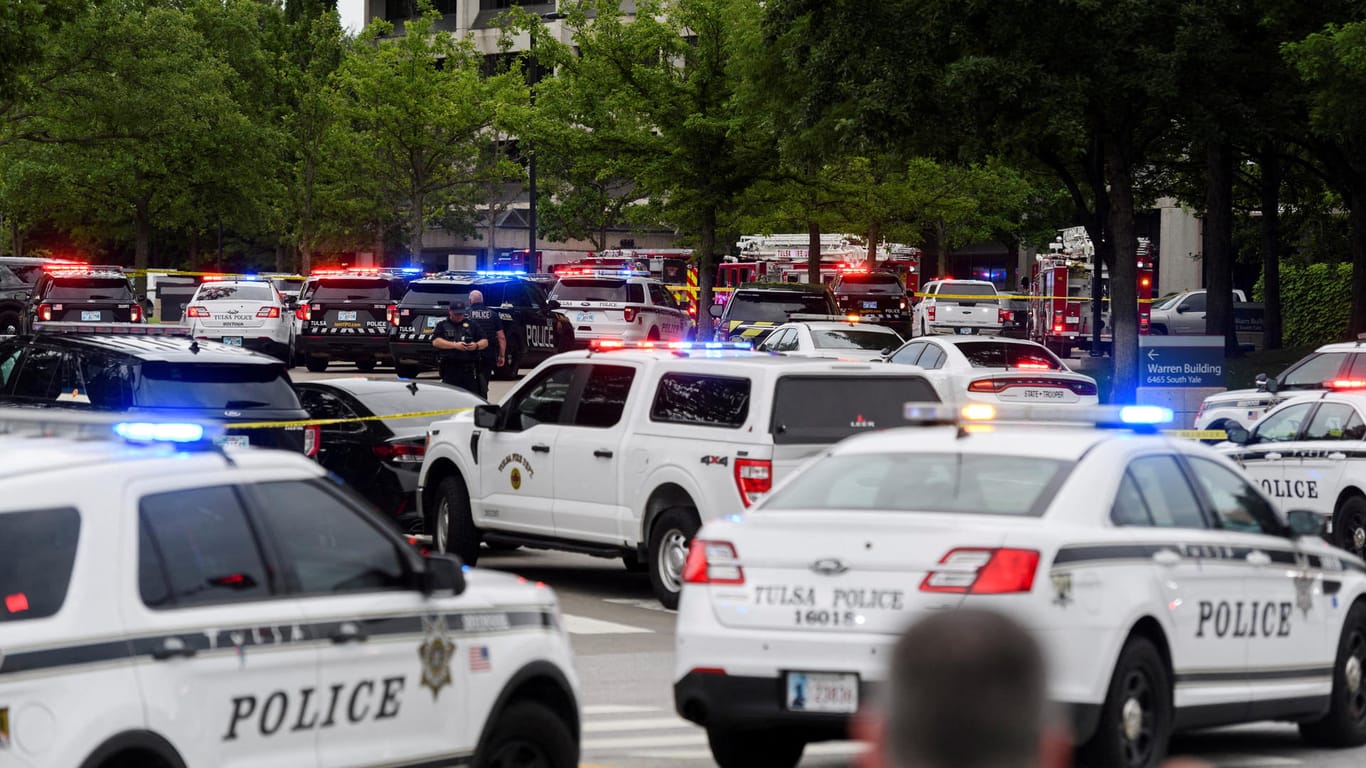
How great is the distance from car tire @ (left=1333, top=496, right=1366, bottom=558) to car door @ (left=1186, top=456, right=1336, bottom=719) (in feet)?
25.7

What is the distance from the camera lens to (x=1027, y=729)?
277 centimetres

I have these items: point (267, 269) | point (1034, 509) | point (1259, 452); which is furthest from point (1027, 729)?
point (267, 269)

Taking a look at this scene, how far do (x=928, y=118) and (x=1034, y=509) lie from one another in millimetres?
24742

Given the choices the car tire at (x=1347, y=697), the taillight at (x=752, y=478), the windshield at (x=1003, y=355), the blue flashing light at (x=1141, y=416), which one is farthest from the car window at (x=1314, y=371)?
the blue flashing light at (x=1141, y=416)

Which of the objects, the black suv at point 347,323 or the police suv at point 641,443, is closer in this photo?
the police suv at point 641,443

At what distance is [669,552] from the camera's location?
14.5 metres

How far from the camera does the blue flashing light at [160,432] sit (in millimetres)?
6488

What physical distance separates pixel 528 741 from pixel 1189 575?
10.0ft

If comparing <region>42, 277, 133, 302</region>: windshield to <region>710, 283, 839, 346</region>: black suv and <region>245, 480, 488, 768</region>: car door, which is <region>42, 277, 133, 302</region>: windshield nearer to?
<region>710, 283, 839, 346</region>: black suv

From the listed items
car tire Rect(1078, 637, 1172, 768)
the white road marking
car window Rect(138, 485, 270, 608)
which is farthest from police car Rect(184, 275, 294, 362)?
car window Rect(138, 485, 270, 608)

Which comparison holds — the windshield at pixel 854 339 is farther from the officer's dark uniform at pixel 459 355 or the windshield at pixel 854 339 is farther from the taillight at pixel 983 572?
the taillight at pixel 983 572

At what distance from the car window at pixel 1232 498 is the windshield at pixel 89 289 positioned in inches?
1351

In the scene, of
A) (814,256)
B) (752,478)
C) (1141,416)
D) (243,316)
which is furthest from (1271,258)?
(1141,416)

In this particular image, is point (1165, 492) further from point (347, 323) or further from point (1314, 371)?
point (347, 323)
